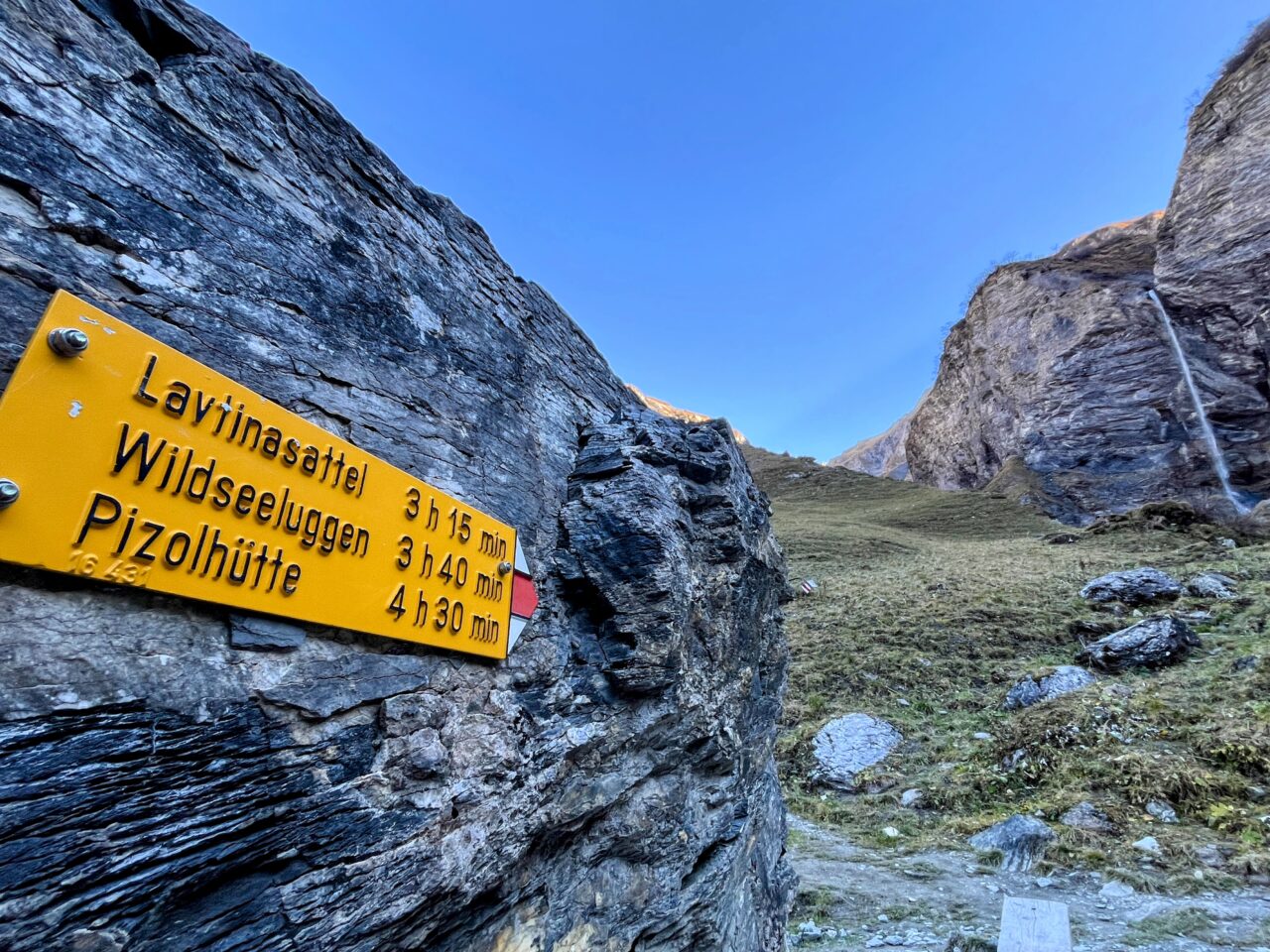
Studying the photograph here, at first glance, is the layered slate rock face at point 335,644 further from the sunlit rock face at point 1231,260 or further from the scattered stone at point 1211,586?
the sunlit rock face at point 1231,260

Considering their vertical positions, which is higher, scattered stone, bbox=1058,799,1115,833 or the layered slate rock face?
the layered slate rock face

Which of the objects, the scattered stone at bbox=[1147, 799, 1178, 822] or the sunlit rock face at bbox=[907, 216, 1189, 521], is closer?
the scattered stone at bbox=[1147, 799, 1178, 822]

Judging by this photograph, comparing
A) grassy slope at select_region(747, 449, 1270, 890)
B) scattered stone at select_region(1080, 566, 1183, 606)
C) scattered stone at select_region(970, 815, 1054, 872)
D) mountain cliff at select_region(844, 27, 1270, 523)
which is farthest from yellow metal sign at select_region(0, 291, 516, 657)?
mountain cliff at select_region(844, 27, 1270, 523)

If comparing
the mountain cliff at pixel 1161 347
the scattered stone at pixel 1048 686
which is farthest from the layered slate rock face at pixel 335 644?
the mountain cliff at pixel 1161 347

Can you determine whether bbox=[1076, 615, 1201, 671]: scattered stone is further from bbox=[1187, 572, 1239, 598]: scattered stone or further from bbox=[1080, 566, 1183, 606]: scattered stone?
bbox=[1187, 572, 1239, 598]: scattered stone

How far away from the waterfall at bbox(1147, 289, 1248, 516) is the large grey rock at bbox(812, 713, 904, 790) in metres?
27.3

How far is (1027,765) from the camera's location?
26.5ft

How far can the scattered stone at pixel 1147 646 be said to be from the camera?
10109mm

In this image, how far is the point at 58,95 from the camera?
1.97 metres

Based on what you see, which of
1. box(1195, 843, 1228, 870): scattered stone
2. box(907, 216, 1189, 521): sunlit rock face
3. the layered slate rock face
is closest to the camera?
the layered slate rock face

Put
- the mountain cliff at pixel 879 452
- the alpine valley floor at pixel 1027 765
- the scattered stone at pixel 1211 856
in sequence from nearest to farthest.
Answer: the alpine valley floor at pixel 1027 765 → the scattered stone at pixel 1211 856 → the mountain cliff at pixel 879 452

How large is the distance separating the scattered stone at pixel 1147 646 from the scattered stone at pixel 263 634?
1269 centimetres

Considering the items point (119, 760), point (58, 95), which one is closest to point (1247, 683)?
point (119, 760)

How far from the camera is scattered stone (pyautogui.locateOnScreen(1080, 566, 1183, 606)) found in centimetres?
1345
